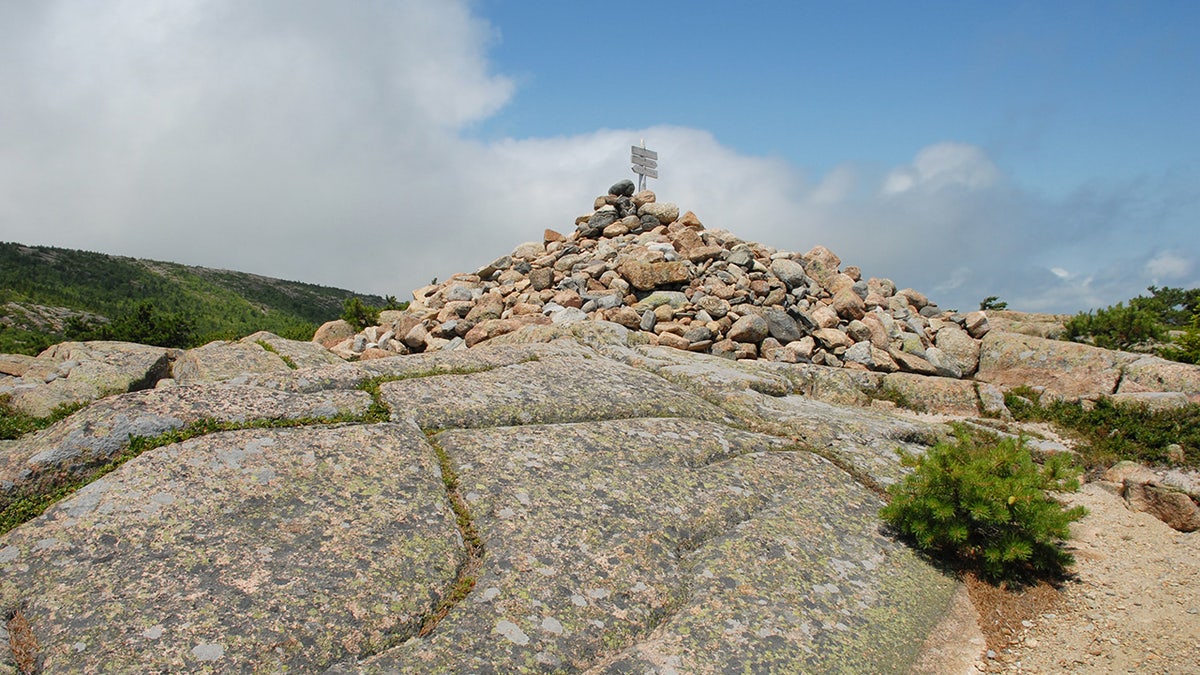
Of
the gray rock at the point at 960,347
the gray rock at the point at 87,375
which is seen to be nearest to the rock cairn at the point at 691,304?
the gray rock at the point at 960,347

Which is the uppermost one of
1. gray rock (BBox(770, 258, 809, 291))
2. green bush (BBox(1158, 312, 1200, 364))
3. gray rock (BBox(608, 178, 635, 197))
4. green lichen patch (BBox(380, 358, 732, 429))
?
gray rock (BBox(608, 178, 635, 197))

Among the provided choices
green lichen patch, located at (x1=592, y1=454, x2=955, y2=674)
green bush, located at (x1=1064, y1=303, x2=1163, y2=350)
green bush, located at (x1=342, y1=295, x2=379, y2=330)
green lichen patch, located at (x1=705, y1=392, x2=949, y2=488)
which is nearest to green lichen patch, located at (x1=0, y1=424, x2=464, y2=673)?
green lichen patch, located at (x1=592, y1=454, x2=955, y2=674)

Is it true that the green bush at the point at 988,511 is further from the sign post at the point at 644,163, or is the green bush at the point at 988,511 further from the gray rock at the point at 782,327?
the sign post at the point at 644,163

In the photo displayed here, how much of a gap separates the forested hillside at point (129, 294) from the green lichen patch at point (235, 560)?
72.6 metres

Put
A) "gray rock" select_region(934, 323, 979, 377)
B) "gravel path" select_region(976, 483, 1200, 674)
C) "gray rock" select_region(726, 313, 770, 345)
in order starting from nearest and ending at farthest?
1. "gravel path" select_region(976, 483, 1200, 674)
2. "gray rock" select_region(726, 313, 770, 345)
3. "gray rock" select_region(934, 323, 979, 377)

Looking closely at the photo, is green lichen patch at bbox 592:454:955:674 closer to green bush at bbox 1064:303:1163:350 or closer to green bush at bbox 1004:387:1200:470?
green bush at bbox 1004:387:1200:470

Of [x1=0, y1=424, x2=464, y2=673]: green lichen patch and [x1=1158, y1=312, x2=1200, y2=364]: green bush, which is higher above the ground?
[x1=1158, y1=312, x2=1200, y2=364]: green bush

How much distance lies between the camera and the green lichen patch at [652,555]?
5.02m

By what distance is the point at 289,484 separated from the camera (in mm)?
5910

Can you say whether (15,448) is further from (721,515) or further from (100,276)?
(100,276)

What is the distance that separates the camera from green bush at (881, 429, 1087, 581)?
716 centimetres

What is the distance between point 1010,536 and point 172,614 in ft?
26.1

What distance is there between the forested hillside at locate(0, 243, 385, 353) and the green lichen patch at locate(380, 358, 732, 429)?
7002 centimetres

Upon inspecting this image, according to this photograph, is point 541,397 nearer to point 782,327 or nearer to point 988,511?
point 988,511
